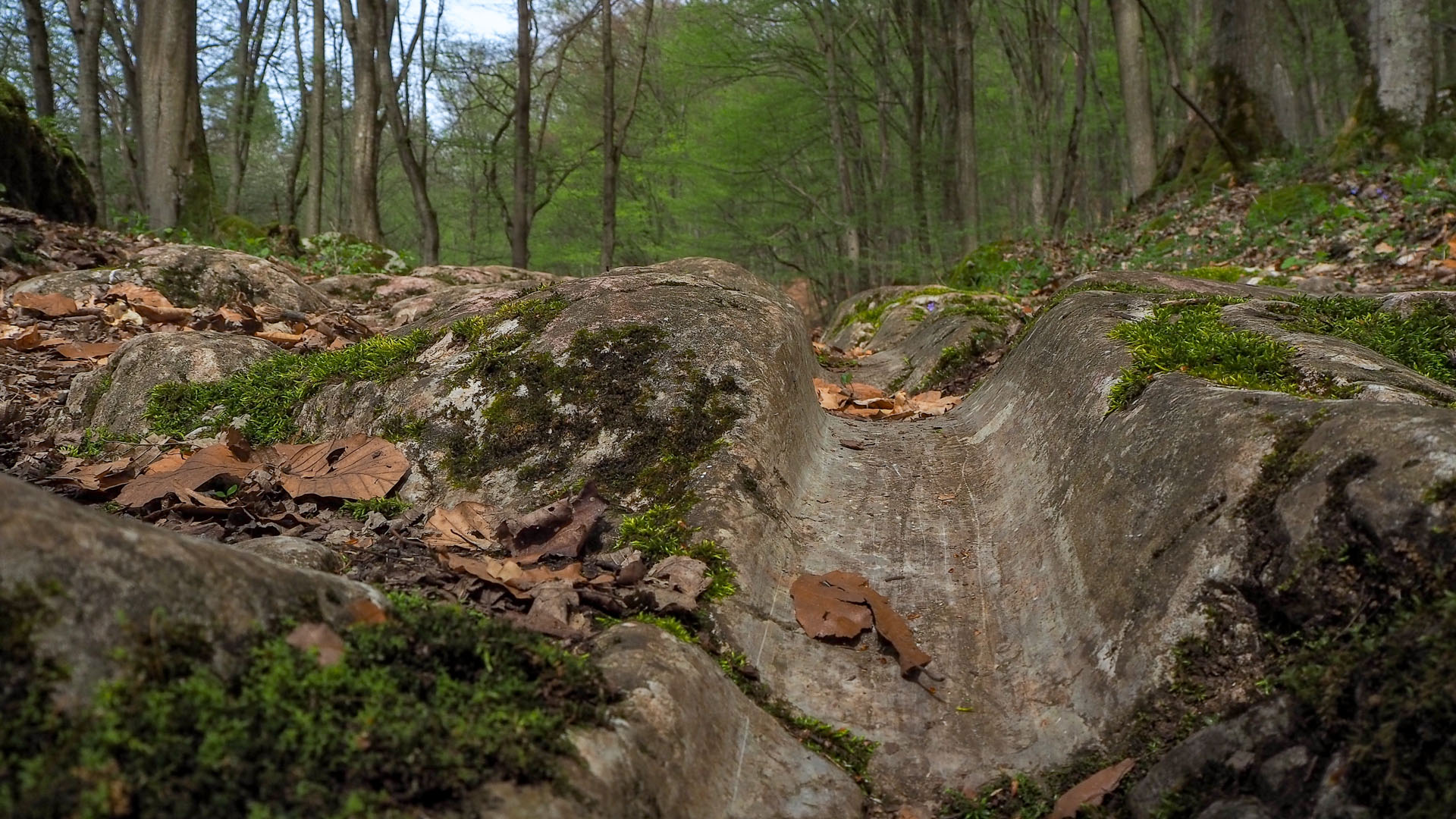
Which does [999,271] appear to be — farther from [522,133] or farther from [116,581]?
[116,581]

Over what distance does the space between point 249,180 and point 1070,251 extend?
1356 inches

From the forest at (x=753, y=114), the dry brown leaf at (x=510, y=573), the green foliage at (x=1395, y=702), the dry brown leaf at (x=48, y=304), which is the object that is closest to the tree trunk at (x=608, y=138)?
the forest at (x=753, y=114)

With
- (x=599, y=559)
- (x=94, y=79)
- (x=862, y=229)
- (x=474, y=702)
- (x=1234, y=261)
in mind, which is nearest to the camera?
(x=474, y=702)

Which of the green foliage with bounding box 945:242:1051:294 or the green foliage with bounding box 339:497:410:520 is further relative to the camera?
the green foliage with bounding box 945:242:1051:294

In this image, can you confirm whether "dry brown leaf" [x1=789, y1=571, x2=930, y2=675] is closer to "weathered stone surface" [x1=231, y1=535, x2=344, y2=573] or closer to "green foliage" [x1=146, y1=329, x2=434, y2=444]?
"weathered stone surface" [x1=231, y1=535, x2=344, y2=573]

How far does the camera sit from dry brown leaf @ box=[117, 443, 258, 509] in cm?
262

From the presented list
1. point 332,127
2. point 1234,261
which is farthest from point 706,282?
point 332,127

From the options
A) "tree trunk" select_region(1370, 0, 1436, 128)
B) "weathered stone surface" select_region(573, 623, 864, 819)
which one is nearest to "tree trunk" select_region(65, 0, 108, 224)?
"weathered stone surface" select_region(573, 623, 864, 819)

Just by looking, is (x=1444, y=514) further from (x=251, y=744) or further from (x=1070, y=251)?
A: (x=1070, y=251)

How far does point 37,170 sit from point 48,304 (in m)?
4.37

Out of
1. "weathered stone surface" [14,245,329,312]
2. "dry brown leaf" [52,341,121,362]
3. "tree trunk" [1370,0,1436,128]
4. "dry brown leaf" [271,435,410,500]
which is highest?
"tree trunk" [1370,0,1436,128]

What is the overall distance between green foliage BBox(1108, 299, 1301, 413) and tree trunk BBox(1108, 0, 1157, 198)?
13.3 m

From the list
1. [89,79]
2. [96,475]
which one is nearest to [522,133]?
[89,79]

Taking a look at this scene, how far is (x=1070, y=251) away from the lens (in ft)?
38.2
